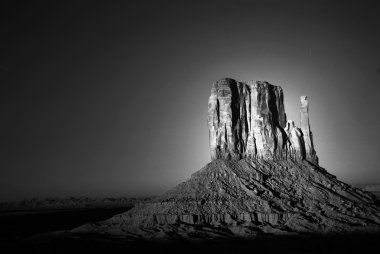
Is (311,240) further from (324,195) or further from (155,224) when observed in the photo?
(155,224)

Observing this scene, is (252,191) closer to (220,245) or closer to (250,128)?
(220,245)

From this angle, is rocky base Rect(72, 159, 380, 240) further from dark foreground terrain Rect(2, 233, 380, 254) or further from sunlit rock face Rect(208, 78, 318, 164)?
dark foreground terrain Rect(2, 233, 380, 254)

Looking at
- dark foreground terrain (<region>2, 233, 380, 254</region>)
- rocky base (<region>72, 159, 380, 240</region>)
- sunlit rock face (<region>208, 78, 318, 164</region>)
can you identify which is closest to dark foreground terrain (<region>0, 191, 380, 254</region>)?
dark foreground terrain (<region>2, 233, 380, 254</region>)

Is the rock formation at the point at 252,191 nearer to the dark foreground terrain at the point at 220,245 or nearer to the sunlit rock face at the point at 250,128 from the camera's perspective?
the sunlit rock face at the point at 250,128

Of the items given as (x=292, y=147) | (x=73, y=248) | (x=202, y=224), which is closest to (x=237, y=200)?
(x=202, y=224)

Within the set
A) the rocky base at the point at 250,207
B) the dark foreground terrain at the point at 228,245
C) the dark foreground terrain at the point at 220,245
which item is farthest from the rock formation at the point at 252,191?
the dark foreground terrain at the point at 228,245

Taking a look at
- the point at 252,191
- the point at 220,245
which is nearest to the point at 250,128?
the point at 252,191
